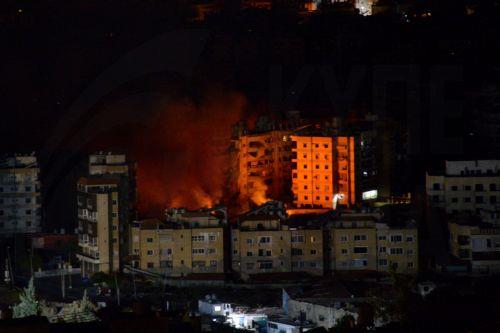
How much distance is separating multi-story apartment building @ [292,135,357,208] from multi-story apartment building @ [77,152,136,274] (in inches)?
88.3

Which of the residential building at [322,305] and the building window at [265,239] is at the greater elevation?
the building window at [265,239]

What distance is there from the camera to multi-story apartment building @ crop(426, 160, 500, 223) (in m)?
20.0

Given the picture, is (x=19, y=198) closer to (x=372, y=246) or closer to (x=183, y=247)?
(x=183, y=247)

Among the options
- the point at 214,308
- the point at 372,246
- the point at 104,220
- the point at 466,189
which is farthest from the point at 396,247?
the point at 104,220

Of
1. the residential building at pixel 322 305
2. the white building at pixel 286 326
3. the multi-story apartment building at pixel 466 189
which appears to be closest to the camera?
the white building at pixel 286 326

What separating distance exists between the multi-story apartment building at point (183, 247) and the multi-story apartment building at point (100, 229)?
0.39 meters

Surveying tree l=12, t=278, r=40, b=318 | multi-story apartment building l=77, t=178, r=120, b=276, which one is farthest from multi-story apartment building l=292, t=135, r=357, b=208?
tree l=12, t=278, r=40, b=318

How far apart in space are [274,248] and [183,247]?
36.8 inches

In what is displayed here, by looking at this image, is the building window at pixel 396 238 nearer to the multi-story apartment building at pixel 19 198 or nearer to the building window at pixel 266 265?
the building window at pixel 266 265

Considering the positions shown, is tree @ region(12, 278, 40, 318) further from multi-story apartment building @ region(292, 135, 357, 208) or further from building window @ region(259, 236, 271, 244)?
multi-story apartment building @ region(292, 135, 357, 208)

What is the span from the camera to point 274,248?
18.8 meters

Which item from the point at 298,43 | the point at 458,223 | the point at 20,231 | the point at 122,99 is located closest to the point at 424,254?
the point at 458,223

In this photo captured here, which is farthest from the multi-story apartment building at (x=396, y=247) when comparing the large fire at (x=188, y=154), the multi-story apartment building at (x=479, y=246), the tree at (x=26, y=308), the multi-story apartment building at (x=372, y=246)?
the tree at (x=26, y=308)

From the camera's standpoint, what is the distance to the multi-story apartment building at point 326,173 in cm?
2095
